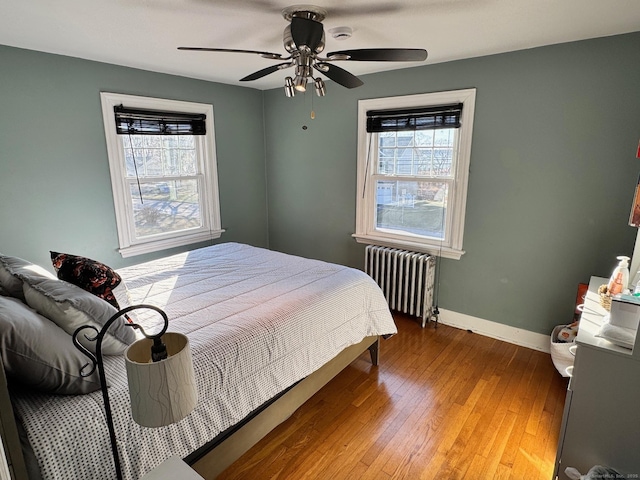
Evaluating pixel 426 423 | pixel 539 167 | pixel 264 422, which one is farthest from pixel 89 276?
A: pixel 539 167

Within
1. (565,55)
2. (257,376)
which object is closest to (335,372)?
(257,376)

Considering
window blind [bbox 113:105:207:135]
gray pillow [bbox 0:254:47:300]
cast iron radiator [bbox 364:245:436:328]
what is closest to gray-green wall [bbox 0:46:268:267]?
window blind [bbox 113:105:207:135]

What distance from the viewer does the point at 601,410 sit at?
5.19 feet

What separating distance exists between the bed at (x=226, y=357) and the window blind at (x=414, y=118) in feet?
4.88

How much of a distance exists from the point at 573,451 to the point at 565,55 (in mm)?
2449

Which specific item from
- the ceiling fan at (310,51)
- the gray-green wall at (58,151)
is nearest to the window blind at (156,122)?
the gray-green wall at (58,151)

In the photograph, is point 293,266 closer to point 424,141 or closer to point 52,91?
point 424,141

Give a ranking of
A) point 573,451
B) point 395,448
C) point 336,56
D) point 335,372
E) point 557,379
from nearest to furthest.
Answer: point 573,451 → point 336,56 → point 395,448 → point 335,372 → point 557,379

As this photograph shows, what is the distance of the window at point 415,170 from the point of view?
10.0ft

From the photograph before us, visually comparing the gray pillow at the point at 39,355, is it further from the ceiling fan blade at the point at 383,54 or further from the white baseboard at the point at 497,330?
the white baseboard at the point at 497,330

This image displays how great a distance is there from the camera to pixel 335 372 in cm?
239

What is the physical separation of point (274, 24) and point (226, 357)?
6.14 ft

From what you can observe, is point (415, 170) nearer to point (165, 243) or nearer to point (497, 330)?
point (497, 330)

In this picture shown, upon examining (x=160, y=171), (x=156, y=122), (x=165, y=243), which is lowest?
(x=165, y=243)
